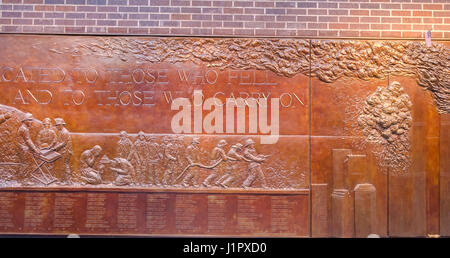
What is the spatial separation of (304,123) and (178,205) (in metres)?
2.17

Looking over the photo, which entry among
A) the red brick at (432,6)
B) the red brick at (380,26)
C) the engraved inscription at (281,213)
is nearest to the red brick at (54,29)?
the engraved inscription at (281,213)

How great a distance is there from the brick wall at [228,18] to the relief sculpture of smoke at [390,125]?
90cm

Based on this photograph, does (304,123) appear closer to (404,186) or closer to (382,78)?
(382,78)

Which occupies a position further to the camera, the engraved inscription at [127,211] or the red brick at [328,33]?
the red brick at [328,33]

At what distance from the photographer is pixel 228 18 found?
495cm

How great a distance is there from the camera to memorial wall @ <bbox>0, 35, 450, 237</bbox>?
190 inches

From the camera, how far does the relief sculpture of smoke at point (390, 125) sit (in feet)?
15.9

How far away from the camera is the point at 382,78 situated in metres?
4.91

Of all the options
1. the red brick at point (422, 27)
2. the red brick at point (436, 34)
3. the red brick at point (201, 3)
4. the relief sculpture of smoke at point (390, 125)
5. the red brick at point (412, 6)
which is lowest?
the relief sculpture of smoke at point (390, 125)

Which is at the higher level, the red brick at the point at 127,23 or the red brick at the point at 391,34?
the red brick at the point at 127,23

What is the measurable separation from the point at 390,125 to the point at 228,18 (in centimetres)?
283

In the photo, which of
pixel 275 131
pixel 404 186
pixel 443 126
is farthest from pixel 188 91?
pixel 443 126

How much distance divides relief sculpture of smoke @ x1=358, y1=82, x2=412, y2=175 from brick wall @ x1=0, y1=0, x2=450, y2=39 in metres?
0.90

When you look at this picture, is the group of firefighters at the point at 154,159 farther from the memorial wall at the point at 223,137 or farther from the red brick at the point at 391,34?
the red brick at the point at 391,34
